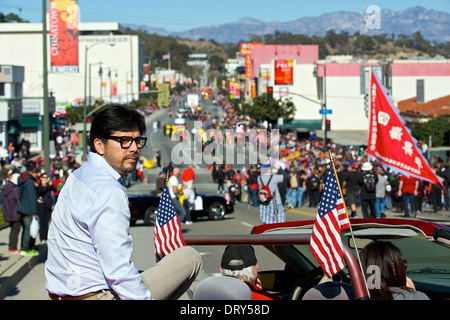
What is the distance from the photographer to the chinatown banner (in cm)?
1216

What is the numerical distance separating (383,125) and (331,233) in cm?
1049

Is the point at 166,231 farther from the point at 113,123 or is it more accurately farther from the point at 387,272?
the point at 387,272

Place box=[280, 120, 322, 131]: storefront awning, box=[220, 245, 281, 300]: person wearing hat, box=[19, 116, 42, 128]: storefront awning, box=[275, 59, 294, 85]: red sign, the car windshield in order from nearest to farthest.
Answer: box=[220, 245, 281, 300]: person wearing hat, the car windshield, box=[19, 116, 42, 128]: storefront awning, box=[280, 120, 322, 131]: storefront awning, box=[275, 59, 294, 85]: red sign

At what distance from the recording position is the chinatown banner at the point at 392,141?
1216 cm

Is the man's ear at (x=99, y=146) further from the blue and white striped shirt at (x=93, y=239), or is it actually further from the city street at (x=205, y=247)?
the city street at (x=205, y=247)

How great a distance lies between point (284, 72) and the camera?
259 feet

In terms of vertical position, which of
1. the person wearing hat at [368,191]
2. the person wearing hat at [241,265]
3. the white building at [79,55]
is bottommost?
the person wearing hat at [368,191]

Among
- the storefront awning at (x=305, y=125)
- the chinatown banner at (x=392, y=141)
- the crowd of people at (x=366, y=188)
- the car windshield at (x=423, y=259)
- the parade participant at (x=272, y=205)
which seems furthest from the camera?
the storefront awning at (x=305, y=125)

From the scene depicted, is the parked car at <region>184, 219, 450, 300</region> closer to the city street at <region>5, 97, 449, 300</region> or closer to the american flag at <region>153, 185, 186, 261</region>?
the american flag at <region>153, 185, 186, 261</region>

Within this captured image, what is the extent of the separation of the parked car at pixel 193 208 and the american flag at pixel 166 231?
14407 mm

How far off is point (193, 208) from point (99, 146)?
53.8ft

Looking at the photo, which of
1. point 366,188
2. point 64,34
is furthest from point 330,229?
point 64,34

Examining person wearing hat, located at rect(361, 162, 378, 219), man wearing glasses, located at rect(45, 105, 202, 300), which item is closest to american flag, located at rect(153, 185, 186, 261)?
man wearing glasses, located at rect(45, 105, 202, 300)

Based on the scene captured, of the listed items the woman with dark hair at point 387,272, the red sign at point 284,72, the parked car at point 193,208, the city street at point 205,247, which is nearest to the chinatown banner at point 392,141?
the city street at point 205,247
